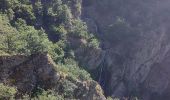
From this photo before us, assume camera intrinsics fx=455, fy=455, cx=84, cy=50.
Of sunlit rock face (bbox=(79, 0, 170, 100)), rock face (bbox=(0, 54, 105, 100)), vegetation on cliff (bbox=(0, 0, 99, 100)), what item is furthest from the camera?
sunlit rock face (bbox=(79, 0, 170, 100))

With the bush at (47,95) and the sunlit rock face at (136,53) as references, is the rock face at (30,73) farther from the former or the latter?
the sunlit rock face at (136,53)

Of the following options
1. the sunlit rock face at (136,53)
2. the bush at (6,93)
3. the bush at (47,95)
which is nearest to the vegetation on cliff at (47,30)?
the sunlit rock face at (136,53)

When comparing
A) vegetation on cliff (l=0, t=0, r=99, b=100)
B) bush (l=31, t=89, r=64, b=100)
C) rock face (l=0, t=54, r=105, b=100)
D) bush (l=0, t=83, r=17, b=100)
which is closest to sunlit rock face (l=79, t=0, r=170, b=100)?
vegetation on cliff (l=0, t=0, r=99, b=100)

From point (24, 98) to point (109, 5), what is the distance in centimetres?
4508

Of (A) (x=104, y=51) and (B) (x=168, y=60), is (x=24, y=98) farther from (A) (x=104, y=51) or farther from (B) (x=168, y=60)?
(B) (x=168, y=60)

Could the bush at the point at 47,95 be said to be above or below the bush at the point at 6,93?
below

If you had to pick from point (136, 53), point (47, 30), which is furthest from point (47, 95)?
point (136, 53)

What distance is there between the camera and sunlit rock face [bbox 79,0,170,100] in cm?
8100

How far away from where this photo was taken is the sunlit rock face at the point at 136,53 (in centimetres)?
8100

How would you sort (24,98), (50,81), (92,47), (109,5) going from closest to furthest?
(24,98) → (50,81) → (92,47) → (109,5)

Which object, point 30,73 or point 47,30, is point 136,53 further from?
point 30,73

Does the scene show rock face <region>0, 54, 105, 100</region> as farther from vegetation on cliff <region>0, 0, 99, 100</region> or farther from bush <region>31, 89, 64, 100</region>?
vegetation on cliff <region>0, 0, 99, 100</region>

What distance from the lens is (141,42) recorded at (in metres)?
83.7

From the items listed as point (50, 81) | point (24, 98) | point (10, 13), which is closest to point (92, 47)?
point (10, 13)
